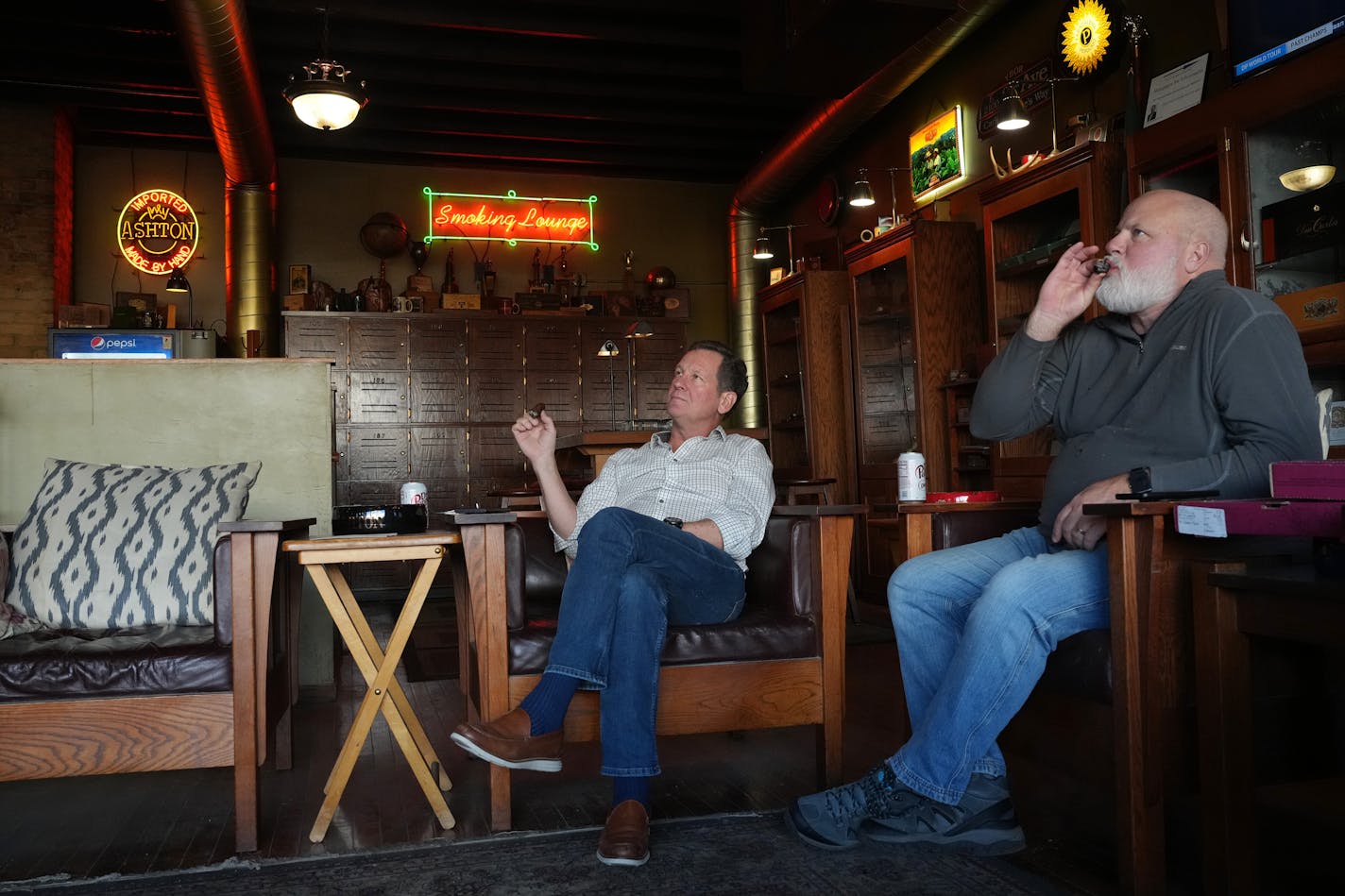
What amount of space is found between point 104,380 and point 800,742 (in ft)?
9.00

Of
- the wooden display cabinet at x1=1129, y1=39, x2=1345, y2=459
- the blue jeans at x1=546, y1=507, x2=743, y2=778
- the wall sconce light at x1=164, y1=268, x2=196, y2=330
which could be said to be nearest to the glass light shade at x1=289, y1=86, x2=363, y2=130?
the wall sconce light at x1=164, y1=268, x2=196, y2=330

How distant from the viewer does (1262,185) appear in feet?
11.2

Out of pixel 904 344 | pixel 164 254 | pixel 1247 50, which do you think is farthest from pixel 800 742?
pixel 164 254

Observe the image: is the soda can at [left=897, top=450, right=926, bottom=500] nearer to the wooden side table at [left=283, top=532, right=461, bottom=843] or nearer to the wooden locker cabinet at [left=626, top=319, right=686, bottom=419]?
the wooden side table at [left=283, top=532, right=461, bottom=843]

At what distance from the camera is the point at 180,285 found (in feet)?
27.0

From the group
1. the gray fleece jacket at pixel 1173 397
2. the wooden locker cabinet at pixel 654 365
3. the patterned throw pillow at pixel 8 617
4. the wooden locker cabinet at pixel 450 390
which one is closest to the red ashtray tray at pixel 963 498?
the gray fleece jacket at pixel 1173 397

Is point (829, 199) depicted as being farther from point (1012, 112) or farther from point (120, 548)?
point (120, 548)

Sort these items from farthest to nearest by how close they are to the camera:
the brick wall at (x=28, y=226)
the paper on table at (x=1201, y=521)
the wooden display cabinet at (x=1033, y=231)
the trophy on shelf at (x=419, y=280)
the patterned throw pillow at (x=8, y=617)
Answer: the trophy on shelf at (x=419, y=280) → the brick wall at (x=28, y=226) → the wooden display cabinet at (x=1033, y=231) → the patterned throw pillow at (x=8, y=617) → the paper on table at (x=1201, y=521)

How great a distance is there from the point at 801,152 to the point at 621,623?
227 inches

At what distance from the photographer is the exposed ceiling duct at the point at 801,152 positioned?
5.58 m

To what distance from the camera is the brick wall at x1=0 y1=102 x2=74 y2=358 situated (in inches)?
307

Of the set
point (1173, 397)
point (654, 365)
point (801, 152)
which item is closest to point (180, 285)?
point (654, 365)

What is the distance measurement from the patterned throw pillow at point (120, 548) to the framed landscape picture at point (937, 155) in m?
A: 4.75

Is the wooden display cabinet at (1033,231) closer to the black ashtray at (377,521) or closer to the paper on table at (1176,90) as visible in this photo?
the paper on table at (1176,90)
